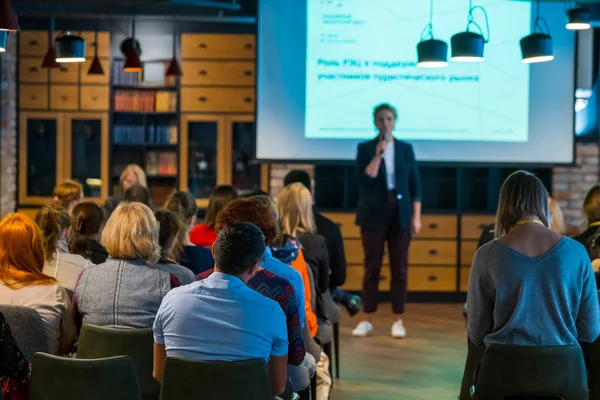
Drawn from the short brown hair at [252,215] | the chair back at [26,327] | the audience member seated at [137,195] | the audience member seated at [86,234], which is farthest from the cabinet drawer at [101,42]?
the chair back at [26,327]

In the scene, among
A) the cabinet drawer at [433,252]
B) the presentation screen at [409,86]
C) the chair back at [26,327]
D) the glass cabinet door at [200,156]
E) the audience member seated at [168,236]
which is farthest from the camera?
the glass cabinet door at [200,156]

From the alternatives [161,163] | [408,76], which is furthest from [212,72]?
[408,76]

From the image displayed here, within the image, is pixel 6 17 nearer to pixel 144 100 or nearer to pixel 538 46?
pixel 538 46

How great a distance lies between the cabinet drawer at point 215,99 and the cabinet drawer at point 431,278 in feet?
8.74

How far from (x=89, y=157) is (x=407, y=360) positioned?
16.8 ft

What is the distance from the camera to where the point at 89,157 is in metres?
9.81

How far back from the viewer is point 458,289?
833 cm

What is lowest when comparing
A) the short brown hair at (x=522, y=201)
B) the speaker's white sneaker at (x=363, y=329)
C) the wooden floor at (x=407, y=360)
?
the wooden floor at (x=407, y=360)

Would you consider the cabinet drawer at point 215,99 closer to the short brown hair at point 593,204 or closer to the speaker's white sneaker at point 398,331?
the speaker's white sneaker at point 398,331

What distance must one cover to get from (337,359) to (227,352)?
277 centimetres

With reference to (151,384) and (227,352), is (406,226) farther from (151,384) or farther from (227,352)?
(227,352)

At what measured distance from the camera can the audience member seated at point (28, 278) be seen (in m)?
3.39

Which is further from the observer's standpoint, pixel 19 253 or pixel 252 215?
pixel 252 215

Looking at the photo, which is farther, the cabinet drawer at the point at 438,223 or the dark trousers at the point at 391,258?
the cabinet drawer at the point at 438,223
